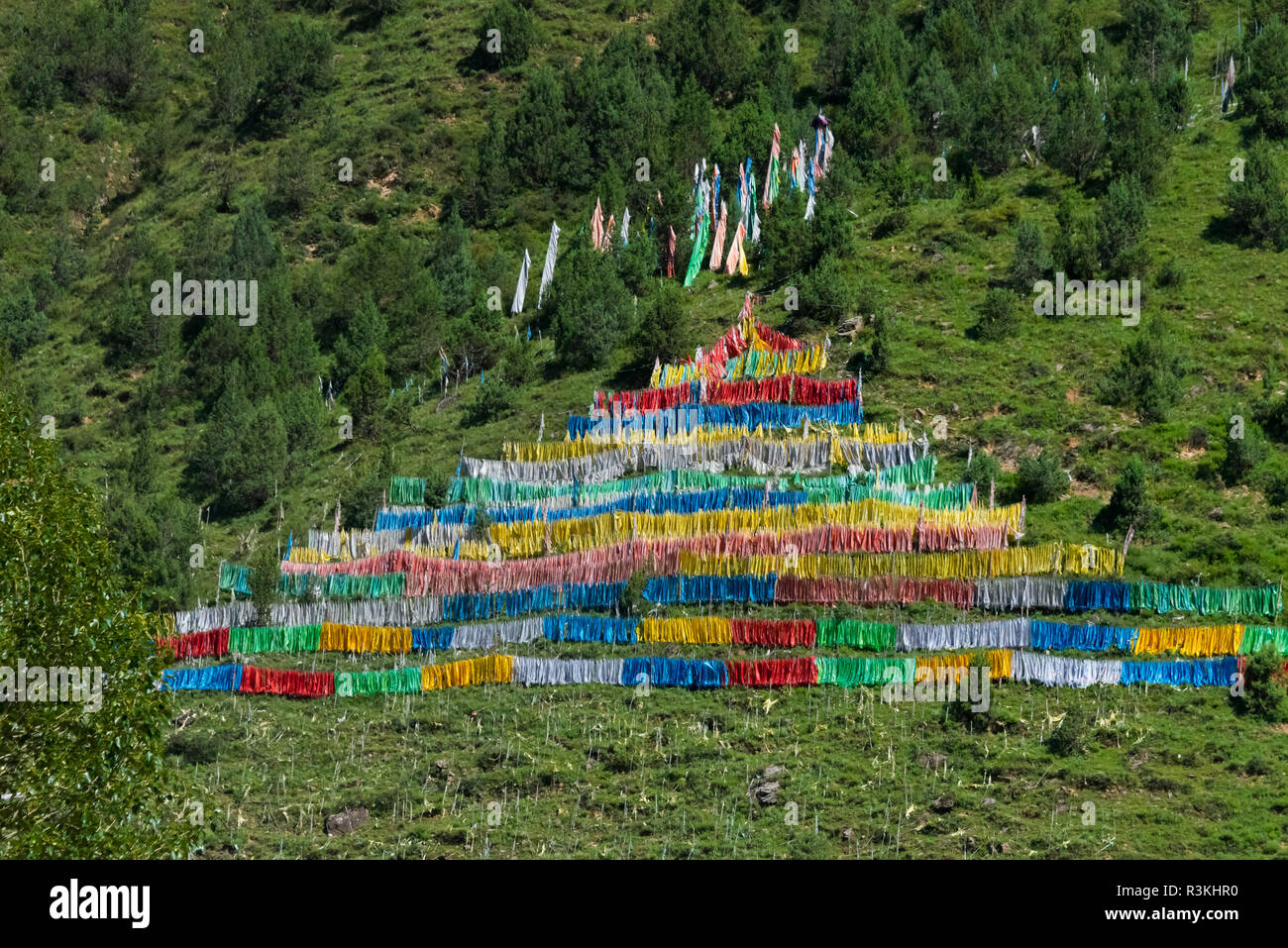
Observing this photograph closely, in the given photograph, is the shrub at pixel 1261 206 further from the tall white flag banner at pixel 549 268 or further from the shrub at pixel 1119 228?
the tall white flag banner at pixel 549 268

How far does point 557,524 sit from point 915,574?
10254 millimetres

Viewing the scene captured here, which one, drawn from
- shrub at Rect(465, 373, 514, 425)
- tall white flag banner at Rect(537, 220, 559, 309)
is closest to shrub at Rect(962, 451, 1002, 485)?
Result: shrub at Rect(465, 373, 514, 425)

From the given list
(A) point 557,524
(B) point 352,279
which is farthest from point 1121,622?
(B) point 352,279

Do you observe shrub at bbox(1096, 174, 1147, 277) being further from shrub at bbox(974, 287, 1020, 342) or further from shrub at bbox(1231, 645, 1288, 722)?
shrub at bbox(1231, 645, 1288, 722)

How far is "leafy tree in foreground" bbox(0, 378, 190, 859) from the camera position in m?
25.4

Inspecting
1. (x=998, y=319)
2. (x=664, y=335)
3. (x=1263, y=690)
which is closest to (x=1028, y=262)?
(x=998, y=319)

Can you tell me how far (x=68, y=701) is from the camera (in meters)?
26.0

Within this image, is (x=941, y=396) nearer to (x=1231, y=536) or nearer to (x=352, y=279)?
(x=1231, y=536)

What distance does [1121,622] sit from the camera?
146 feet

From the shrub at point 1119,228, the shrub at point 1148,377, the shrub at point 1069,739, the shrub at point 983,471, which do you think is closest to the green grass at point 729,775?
the shrub at point 1069,739

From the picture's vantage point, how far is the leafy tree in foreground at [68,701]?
25.4m

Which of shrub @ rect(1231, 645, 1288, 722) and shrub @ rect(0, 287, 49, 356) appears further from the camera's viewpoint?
shrub @ rect(0, 287, 49, 356)

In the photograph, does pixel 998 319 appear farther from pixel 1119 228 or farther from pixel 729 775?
pixel 729 775

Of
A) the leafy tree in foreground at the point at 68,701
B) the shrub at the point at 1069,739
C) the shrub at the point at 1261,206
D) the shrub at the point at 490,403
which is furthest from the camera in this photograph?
the shrub at the point at 1261,206
